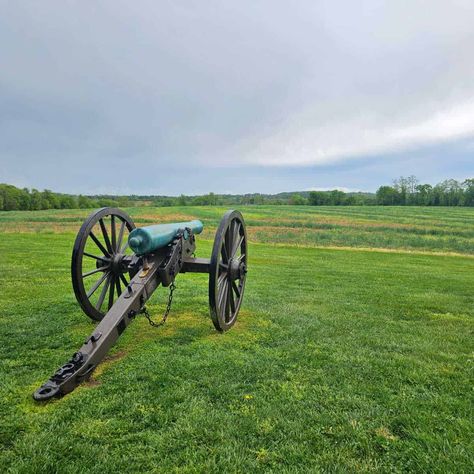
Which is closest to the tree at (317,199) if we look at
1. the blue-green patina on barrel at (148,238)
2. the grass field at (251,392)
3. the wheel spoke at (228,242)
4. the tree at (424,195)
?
the tree at (424,195)

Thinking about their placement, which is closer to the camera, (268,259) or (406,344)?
(406,344)

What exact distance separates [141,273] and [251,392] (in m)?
1.84

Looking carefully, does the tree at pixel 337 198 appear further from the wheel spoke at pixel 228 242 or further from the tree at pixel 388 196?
the wheel spoke at pixel 228 242

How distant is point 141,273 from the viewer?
4582 millimetres

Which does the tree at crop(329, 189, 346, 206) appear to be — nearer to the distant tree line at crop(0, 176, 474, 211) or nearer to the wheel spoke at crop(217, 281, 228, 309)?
the distant tree line at crop(0, 176, 474, 211)

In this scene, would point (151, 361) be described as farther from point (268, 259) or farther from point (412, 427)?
point (268, 259)

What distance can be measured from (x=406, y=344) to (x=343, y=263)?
946cm

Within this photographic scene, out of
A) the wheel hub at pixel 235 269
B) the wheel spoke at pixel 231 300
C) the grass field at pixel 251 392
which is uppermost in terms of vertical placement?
the wheel hub at pixel 235 269

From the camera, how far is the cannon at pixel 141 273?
3430mm

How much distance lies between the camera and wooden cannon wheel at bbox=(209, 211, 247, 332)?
4656mm

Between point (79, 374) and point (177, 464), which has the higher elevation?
point (79, 374)

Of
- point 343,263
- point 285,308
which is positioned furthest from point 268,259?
point 285,308

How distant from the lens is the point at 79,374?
3.33 metres

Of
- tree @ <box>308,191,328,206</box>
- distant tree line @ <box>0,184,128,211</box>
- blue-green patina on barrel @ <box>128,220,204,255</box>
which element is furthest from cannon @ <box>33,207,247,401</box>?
tree @ <box>308,191,328,206</box>
